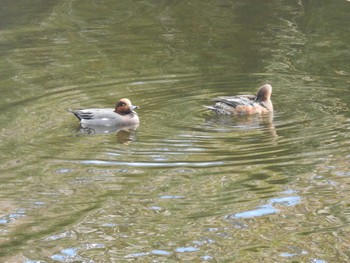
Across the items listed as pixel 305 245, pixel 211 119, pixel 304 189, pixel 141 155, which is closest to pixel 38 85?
pixel 211 119

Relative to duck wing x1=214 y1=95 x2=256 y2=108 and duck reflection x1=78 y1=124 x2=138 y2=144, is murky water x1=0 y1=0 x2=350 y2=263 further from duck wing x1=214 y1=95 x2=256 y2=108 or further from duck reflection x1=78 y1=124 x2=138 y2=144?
duck wing x1=214 y1=95 x2=256 y2=108

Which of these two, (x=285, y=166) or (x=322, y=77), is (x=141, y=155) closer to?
(x=285, y=166)

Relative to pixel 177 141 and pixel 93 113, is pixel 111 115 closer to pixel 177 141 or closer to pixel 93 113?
pixel 93 113

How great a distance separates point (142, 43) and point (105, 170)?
672 cm

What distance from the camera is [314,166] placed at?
29.9ft

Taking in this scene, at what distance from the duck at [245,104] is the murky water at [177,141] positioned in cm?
12

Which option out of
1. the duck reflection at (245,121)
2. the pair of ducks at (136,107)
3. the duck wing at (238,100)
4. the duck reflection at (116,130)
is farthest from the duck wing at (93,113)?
the duck wing at (238,100)

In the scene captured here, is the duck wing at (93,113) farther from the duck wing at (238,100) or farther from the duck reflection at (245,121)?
the duck wing at (238,100)

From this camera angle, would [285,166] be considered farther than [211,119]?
No

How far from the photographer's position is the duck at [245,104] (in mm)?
11492

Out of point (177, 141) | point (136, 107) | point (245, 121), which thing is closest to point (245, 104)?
point (245, 121)

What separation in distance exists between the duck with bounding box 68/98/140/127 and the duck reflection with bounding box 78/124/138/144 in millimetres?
36

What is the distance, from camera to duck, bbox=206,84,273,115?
37.7 ft

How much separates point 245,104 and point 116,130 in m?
1.61
